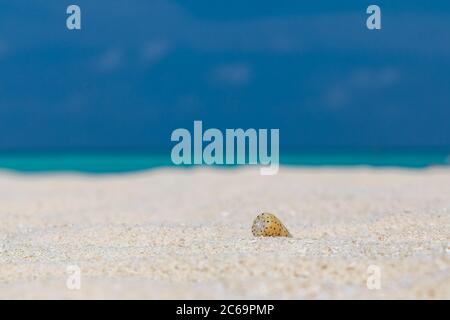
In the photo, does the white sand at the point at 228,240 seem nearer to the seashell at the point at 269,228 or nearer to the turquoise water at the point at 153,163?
the seashell at the point at 269,228

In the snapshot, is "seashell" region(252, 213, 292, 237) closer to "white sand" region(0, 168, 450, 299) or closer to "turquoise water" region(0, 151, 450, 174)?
"white sand" region(0, 168, 450, 299)

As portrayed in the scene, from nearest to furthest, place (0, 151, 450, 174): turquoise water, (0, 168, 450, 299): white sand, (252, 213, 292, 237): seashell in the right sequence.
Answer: (0, 168, 450, 299): white sand, (252, 213, 292, 237): seashell, (0, 151, 450, 174): turquoise water

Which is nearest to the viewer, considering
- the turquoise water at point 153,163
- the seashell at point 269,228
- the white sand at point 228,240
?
the white sand at point 228,240

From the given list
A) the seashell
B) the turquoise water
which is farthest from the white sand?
the turquoise water

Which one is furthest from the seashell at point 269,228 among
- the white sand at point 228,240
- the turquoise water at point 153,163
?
the turquoise water at point 153,163

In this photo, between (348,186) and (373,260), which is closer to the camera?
(373,260)

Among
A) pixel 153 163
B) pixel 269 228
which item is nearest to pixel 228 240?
pixel 269 228

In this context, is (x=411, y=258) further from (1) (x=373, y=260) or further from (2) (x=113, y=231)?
(2) (x=113, y=231)

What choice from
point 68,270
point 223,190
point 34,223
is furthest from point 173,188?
point 68,270
